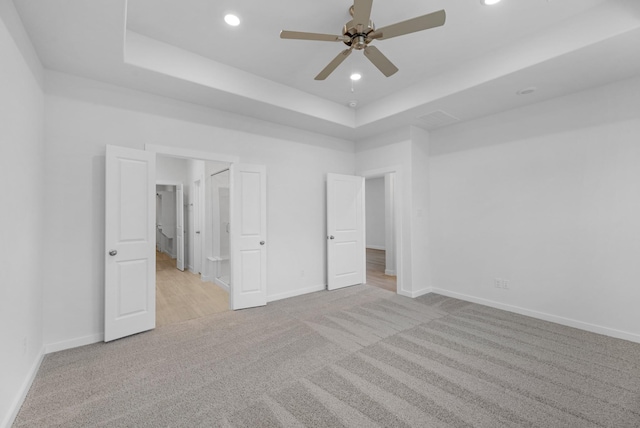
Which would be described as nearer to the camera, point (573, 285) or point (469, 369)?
point (469, 369)

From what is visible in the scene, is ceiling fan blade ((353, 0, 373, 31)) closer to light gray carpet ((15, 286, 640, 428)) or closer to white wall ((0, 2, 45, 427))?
white wall ((0, 2, 45, 427))

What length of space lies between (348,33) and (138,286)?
3.19 metres

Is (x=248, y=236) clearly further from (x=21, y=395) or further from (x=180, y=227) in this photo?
(x=180, y=227)

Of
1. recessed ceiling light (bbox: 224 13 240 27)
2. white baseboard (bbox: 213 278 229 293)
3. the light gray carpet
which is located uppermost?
recessed ceiling light (bbox: 224 13 240 27)

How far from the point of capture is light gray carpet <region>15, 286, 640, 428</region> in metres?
1.84

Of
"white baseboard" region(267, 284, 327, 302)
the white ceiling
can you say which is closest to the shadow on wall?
the white ceiling

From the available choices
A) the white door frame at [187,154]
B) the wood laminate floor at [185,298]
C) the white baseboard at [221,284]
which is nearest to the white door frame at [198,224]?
the wood laminate floor at [185,298]

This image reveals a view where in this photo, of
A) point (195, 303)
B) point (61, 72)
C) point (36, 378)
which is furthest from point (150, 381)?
point (61, 72)

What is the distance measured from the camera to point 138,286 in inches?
121

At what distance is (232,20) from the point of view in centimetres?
254

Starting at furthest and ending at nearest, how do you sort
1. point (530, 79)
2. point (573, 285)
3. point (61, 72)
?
point (573, 285) → point (530, 79) → point (61, 72)

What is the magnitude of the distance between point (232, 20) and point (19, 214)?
227 cm

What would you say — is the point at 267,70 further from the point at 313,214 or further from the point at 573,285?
the point at 573,285

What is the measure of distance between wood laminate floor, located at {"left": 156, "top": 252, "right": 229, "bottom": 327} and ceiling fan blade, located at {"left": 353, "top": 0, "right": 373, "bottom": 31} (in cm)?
361
